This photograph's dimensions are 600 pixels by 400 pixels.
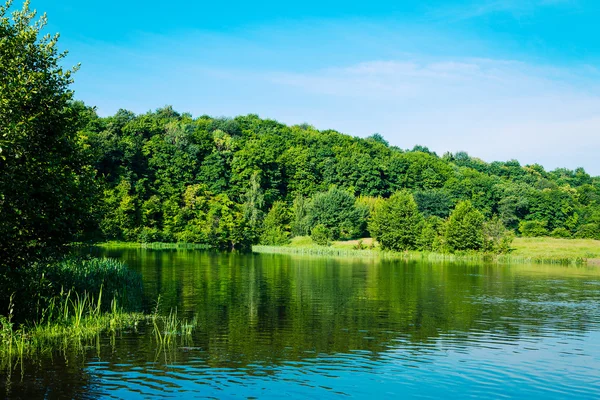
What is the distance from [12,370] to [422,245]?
84.2 metres

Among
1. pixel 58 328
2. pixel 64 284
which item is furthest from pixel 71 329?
pixel 64 284

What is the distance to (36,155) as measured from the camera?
1980 centimetres

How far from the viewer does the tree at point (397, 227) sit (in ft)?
315

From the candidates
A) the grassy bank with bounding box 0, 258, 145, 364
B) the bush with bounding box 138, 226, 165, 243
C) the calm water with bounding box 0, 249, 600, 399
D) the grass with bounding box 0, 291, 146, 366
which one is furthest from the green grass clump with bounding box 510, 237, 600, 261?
the grass with bounding box 0, 291, 146, 366

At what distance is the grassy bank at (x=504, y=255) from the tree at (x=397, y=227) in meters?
2.59

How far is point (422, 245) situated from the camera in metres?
94.1

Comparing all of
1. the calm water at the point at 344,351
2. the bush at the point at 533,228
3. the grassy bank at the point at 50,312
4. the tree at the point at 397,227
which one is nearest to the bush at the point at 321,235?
the tree at the point at 397,227

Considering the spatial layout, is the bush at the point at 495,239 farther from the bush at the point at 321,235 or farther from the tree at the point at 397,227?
the bush at the point at 321,235

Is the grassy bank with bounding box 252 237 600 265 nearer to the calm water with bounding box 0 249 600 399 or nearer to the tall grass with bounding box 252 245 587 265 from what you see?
the tall grass with bounding box 252 245 587 265

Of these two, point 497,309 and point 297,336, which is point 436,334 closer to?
point 297,336

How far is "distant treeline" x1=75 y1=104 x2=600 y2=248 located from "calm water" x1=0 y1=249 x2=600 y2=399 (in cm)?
6272

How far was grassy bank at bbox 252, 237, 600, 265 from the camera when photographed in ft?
258

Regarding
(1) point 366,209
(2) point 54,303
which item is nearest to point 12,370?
(2) point 54,303

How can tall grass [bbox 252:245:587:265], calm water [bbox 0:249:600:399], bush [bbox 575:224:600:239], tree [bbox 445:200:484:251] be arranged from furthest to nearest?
bush [bbox 575:224:600:239], tree [bbox 445:200:484:251], tall grass [bbox 252:245:587:265], calm water [bbox 0:249:600:399]
